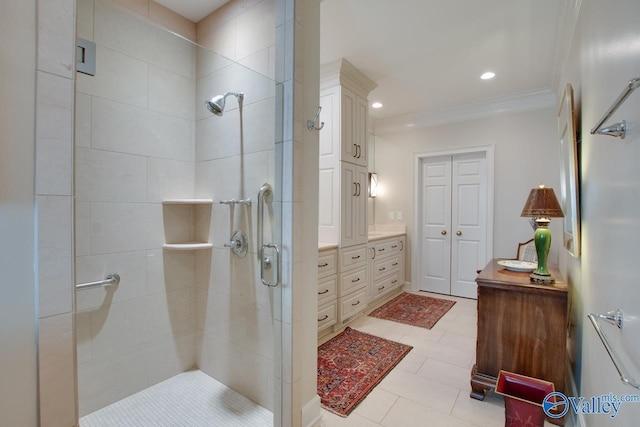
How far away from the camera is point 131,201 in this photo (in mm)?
1773

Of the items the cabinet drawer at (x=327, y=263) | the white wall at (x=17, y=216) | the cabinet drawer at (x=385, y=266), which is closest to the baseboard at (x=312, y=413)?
the cabinet drawer at (x=327, y=263)

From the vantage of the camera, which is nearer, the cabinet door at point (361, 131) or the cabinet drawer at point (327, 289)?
the cabinet drawer at point (327, 289)

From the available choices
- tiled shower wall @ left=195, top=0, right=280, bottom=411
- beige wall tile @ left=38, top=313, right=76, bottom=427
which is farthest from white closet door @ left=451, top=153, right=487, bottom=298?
beige wall tile @ left=38, top=313, right=76, bottom=427

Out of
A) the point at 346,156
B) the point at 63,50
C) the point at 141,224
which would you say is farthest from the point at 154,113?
the point at 346,156

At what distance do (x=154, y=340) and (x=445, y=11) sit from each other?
310cm

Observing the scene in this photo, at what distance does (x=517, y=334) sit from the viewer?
6.23 feet

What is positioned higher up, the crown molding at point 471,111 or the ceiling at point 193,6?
the ceiling at point 193,6

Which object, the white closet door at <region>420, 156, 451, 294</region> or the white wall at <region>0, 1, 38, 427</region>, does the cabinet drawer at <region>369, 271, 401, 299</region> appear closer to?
the white closet door at <region>420, 156, 451, 294</region>

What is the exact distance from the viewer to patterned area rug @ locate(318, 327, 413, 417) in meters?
1.99

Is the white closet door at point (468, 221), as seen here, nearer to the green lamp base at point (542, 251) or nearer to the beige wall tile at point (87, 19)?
the green lamp base at point (542, 251)

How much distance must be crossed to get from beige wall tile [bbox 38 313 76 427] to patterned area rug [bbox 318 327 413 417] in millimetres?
1492

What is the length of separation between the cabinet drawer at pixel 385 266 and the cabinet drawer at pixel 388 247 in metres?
0.08

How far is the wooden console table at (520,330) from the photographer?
5.91 ft

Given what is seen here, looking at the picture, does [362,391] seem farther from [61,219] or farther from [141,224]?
[61,219]
